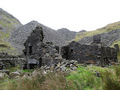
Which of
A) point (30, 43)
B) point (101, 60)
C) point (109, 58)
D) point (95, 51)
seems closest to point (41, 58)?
point (30, 43)

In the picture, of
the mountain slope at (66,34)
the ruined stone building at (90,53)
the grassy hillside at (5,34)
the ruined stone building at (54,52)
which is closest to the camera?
the ruined stone building at (54,52)

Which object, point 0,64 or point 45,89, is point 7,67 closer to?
point 0,64

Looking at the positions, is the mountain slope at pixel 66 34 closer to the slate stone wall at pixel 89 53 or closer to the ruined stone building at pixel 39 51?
the slate stone wall at pixel 89 53

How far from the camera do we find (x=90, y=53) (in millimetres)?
11562

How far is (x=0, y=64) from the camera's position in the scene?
43.6ft

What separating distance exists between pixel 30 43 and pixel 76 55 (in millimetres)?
5533

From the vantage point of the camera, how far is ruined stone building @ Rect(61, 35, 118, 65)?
11.3 m

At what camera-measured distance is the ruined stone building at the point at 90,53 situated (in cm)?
1134

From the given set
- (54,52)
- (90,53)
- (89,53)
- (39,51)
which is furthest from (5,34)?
(90,53)

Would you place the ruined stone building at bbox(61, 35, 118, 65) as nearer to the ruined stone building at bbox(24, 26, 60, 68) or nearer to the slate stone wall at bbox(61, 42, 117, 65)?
the slate stone wall at bbox(61, 42, 117, 65)

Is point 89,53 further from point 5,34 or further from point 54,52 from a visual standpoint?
point 5,34

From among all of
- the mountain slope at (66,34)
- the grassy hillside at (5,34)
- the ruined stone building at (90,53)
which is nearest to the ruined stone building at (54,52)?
the ruined stone building at (90,53)

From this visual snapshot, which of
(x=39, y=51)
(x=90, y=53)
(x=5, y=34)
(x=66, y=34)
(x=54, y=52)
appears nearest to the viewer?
(x=54, y=52)

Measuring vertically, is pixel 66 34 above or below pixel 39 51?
above
